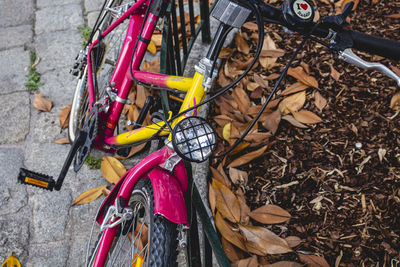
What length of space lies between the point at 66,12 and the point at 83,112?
1294 millimetres

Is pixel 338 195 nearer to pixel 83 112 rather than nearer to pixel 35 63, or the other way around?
pixel 83 112

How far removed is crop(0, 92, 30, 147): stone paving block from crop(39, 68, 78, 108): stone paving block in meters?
0.15

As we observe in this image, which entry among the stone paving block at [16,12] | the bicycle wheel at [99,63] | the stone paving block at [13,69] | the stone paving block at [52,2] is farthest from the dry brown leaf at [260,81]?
the stone paving block at [16,12]

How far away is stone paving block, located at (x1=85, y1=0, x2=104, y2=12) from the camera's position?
3.03m

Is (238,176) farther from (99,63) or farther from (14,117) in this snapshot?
(14,117)

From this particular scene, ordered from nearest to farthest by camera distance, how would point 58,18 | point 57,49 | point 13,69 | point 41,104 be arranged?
point 41,104
point 13,69
point 57,49
point 58,18

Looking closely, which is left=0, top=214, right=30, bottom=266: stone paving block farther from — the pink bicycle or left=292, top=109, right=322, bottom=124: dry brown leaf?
left=292, top=109, right=322, bottom=124: dry brown leaf

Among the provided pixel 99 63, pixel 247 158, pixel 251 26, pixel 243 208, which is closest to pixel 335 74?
pixel 251 26

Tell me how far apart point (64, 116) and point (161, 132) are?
122cm

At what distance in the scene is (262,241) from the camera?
163cm

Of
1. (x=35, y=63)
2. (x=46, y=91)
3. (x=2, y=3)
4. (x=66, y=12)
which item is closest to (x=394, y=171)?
(x=46, y=91)

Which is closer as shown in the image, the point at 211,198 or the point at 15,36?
the point at 211,198

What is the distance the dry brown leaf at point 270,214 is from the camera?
171cm

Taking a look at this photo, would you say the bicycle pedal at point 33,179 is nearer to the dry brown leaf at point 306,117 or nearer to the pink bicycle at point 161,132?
the pink bicycle at point 161,132
